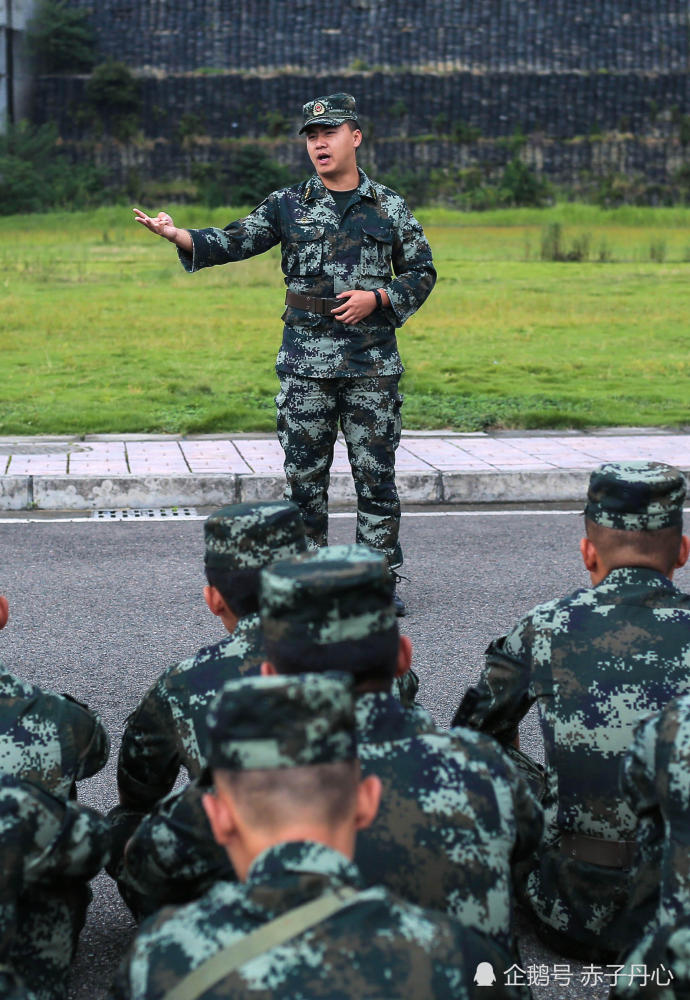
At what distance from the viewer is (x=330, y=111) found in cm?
602

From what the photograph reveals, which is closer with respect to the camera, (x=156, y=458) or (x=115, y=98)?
(x=156, y=458)

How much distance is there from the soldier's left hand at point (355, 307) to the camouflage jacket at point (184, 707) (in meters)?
2.91

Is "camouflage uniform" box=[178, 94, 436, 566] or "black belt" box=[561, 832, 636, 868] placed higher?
"camouflage uniform" box=[178, 94, 436, 566]

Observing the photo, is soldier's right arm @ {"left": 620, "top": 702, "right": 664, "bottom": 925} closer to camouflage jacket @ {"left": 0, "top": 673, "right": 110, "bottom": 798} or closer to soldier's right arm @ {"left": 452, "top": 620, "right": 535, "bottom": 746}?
soldier's right arm @ {"left": 452, "top": 620, "right": 535, "bottom": 746}

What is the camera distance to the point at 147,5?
65.1m

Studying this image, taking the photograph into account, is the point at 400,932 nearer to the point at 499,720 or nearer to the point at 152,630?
the point at 499,720

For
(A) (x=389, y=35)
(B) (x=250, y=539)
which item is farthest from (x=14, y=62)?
(B) (x=250, y=539)

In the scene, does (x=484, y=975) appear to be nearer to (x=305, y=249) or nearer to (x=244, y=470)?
(x=305, y=249)

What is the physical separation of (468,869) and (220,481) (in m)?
5.94

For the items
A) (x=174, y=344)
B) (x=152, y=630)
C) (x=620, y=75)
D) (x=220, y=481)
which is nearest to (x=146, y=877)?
(x=152, y=630)

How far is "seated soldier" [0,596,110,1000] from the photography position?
9.60 ft

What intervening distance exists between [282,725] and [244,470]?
6715mm

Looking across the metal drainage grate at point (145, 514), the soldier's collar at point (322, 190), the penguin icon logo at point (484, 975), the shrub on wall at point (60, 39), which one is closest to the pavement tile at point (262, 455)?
the metal drainage grate at point (145, 514)

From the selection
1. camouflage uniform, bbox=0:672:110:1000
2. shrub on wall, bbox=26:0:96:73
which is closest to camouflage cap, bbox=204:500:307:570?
camouflage uniform, bbox=0:672:110:1000
